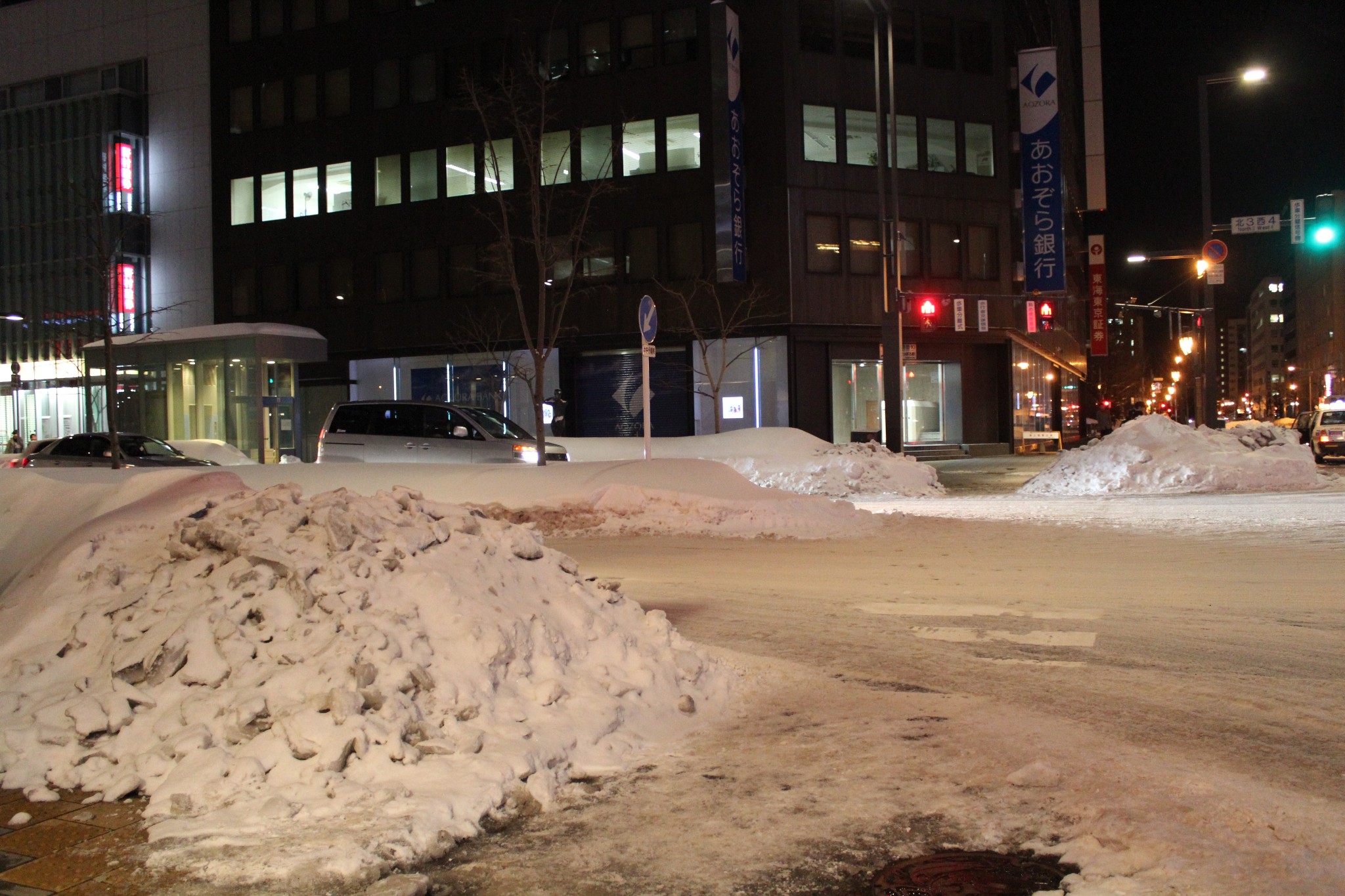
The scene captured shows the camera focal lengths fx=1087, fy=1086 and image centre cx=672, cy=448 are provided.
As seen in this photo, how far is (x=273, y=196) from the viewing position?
145 feet

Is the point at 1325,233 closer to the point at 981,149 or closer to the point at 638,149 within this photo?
the point at 981,149

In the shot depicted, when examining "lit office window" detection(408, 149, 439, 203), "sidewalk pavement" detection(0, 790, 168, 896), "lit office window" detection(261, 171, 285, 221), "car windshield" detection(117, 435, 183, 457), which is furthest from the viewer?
"lit office window" detection(261, 171, 285, 221)

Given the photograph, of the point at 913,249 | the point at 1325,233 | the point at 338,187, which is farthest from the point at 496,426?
the point at 338,187

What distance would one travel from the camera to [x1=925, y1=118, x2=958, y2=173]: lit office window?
38500mm

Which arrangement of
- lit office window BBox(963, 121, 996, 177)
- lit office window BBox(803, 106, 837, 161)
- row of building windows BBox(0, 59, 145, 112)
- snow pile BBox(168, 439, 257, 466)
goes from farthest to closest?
row of building windows BBox(0, 59, 145, 112) → lit office window BBox(963, 121, 996, 177) → lit office window BBox(803, 106, 837, 161) → snow pile BBox(168, 439, 257, 466)

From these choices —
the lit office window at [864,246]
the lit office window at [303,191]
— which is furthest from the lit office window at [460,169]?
the lit office window at [864,246]

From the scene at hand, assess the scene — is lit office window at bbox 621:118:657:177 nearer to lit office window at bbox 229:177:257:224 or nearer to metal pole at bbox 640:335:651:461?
lit office window at bbox 229:177:257:224

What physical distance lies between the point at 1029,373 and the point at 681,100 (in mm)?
19903

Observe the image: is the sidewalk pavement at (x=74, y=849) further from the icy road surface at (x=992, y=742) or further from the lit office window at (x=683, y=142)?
the lit office window at (x=683, y=142)

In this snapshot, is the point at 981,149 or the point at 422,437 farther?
the point at 981,149

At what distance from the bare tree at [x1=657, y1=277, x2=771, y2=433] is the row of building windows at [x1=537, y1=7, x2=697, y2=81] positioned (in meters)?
7.87

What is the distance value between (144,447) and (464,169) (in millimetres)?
20244

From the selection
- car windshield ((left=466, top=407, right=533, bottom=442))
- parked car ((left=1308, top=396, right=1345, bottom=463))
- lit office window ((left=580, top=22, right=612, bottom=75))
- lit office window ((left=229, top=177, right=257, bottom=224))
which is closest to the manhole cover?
→ car windshield ((left=466, top=407, right=533, bottom=442))

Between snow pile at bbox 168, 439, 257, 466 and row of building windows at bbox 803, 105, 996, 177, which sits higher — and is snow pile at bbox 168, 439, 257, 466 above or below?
below
